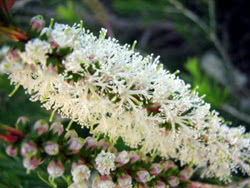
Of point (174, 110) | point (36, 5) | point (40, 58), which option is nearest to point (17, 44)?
point (40, 58)

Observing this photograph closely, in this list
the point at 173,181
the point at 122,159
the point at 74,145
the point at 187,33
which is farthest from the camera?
the point at 187,33

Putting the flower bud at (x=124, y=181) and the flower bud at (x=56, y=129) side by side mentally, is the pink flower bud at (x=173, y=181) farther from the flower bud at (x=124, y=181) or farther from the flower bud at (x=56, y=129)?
the flower bud at (x=56, y=129)

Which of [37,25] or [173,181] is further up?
[37,25]

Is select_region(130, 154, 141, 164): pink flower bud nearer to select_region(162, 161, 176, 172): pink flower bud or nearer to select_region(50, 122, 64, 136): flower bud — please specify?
select_region(162, 161, 176, 172): pink flower bud

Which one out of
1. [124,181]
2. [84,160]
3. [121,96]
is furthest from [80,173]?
[121,96]

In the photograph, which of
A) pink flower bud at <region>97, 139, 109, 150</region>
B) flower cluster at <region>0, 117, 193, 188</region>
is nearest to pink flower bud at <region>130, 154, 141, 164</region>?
flower cluster at <region>0, 117, 193, 188</region>

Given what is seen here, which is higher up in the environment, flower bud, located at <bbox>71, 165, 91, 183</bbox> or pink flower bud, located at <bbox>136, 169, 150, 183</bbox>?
pink flower bud, located at <bbox>136, 169, 150, 183</bbox>

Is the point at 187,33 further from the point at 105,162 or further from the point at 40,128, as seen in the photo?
the point at 40,128

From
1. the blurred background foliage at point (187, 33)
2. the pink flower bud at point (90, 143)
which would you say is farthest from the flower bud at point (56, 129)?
the blurred background foliage at point (187, 33)
